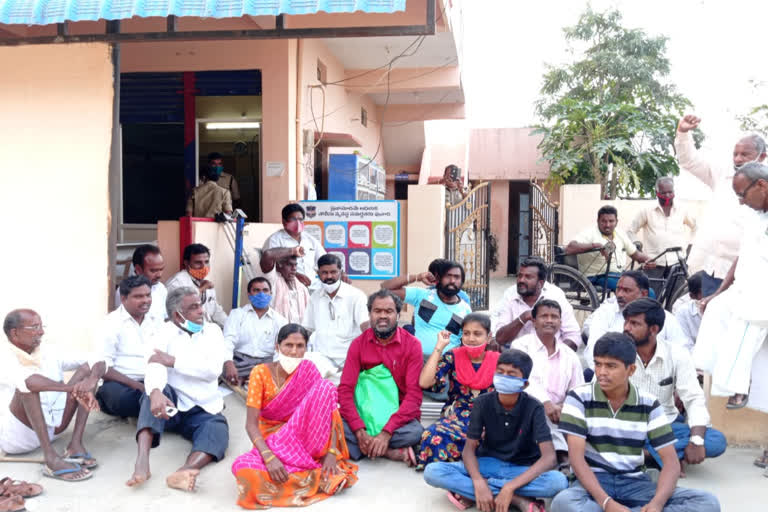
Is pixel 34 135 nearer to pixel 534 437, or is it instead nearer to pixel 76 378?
pixel 76 378

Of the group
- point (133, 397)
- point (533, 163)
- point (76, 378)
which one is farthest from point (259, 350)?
point (533, 163)

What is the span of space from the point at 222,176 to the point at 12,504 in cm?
540

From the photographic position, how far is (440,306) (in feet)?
17.3

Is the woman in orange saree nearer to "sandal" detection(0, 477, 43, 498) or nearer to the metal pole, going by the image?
"sandal" detection(0, 477, 43, 498)

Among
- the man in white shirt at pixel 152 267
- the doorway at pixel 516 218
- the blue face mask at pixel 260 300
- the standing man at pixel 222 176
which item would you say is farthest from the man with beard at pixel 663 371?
the doorway at pixel 516 218

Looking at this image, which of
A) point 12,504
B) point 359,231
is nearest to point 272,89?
point 359,231

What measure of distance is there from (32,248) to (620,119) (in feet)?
46.1

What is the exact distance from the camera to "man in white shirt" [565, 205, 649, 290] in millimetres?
6836

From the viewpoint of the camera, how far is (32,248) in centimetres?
532

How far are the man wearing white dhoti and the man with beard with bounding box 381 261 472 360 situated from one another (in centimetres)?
182

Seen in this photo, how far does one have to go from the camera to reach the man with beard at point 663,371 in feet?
12.7

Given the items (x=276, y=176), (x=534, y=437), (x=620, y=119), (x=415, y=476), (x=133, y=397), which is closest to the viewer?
(x=534, y=437)

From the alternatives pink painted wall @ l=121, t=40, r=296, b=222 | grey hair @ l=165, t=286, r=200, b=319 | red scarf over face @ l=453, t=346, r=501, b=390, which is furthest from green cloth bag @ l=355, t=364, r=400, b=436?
pink painted wall @ l=121, t=40, r=296, b=222

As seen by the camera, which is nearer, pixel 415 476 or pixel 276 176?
pixel 415 476
